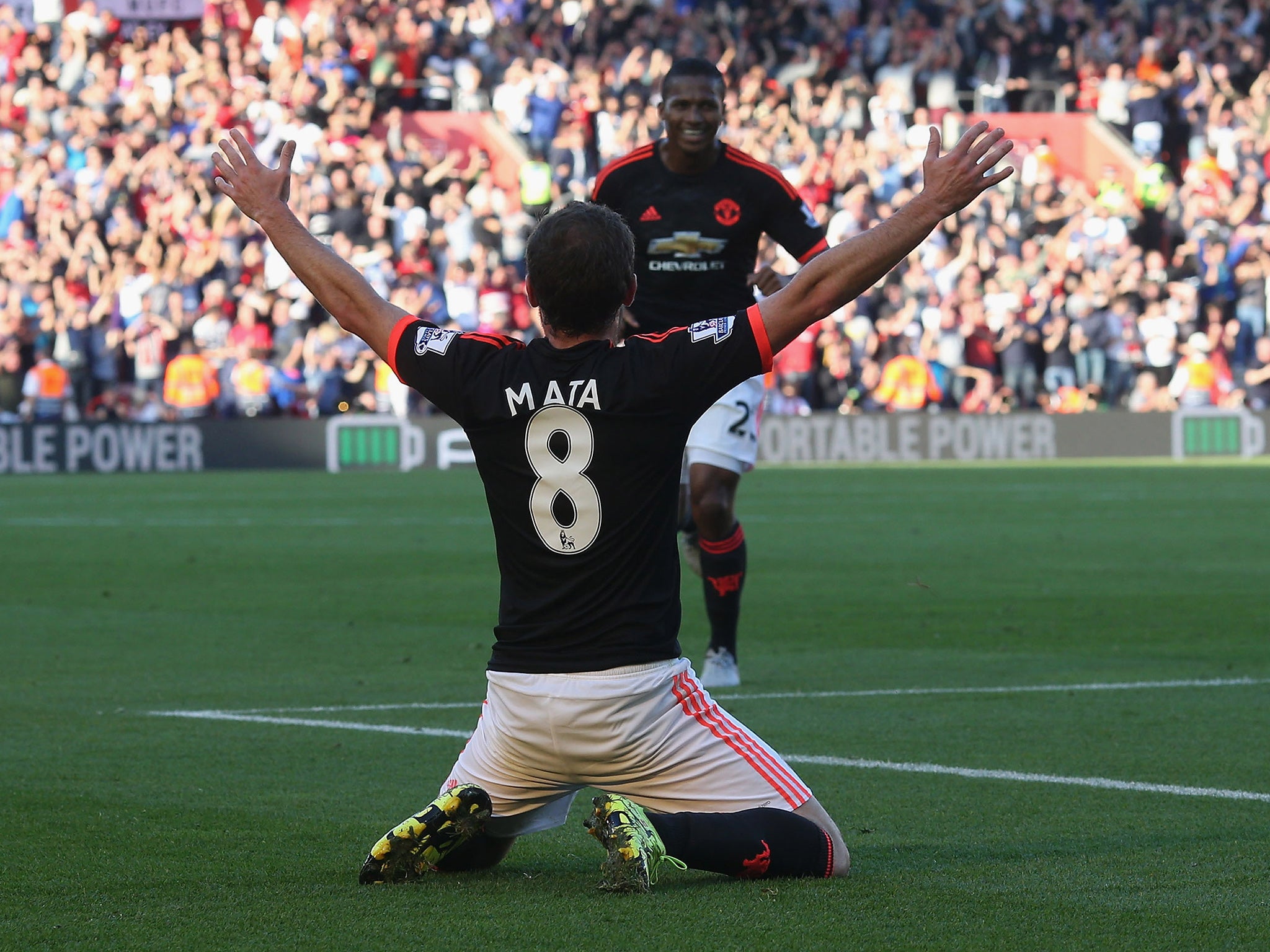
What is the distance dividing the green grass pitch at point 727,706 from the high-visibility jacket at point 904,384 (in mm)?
13905

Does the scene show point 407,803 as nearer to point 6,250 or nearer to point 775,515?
point 775,515

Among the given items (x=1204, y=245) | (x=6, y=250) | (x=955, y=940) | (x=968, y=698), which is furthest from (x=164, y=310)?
(x=955, y=940)

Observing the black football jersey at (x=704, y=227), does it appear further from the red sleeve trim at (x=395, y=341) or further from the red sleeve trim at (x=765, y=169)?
the red sleeve trim at (x=395, y=341)

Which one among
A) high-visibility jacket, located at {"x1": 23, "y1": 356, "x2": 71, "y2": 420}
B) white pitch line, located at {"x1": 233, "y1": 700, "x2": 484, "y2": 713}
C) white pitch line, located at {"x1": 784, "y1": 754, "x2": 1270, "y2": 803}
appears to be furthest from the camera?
high-visibility jacket, located at {"x1": 23, "y1": 356, "x2": 71, "y2": 420}

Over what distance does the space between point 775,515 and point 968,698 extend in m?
11.2

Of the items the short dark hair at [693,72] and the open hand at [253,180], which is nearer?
the open hand at [253,180]

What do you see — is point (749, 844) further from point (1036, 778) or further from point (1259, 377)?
point (1259, 377)

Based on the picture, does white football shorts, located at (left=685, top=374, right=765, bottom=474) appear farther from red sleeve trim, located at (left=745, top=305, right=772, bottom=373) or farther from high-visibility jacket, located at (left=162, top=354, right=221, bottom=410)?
high-visibility jacket, located at (left=162, top=354, right=221, bottom=410)

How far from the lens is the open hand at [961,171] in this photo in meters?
4.31

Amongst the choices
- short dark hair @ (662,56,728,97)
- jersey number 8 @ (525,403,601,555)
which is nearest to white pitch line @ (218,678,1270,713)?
short dark hair @ (662,56,728,97)

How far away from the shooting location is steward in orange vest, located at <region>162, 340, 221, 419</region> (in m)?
27.9

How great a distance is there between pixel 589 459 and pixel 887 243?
29.9 inches

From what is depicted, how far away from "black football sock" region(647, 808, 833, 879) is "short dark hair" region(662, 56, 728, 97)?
4727 millimetres

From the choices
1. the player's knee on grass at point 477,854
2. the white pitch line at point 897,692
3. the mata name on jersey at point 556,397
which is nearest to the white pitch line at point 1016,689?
the white pitch line at point 897,692
